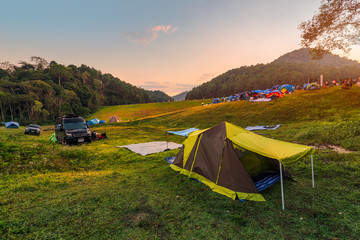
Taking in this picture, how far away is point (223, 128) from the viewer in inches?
258

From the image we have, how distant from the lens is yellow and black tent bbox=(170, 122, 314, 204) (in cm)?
539

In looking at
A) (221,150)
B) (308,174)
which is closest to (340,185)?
(308,174)

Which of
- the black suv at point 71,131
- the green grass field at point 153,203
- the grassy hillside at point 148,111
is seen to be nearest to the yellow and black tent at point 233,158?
the green grass field at point 153,203

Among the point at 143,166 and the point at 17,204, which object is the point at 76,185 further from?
the point at 143,166

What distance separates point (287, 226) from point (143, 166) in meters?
7.01

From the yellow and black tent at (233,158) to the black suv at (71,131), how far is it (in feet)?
38.4

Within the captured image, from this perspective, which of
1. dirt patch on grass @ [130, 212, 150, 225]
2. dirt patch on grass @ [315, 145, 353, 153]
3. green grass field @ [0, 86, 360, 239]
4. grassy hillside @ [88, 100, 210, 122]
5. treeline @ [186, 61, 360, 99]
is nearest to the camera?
green grass field @ [0, 86, 360, 239]

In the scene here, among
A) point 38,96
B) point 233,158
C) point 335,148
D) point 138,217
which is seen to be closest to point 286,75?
point 335,148

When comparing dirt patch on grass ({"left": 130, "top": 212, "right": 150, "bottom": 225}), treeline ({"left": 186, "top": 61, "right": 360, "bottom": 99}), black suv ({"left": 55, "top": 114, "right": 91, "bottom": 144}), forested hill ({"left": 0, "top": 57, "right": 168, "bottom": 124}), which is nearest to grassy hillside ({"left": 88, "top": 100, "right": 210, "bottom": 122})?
forested hill ({"left": 0, "top": 57, "right": 168, "bottom": 124})

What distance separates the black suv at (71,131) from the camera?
563 inches

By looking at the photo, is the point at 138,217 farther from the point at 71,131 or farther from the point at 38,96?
the point at 38,96

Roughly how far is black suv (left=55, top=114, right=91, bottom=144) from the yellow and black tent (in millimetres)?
11694

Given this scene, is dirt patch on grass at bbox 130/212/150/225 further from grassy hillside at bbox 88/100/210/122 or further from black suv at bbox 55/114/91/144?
grassy hillside at bbox 88/100/210/122

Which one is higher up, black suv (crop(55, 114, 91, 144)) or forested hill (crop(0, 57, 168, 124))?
forested hill (crop(0, 57, 168, 124))
